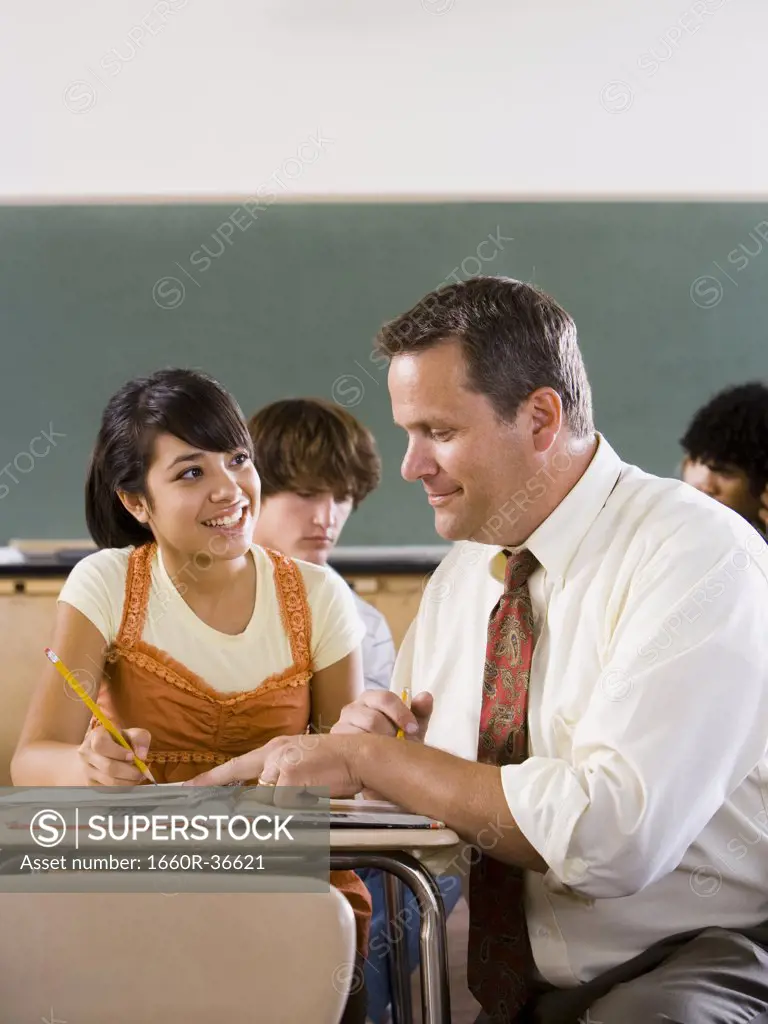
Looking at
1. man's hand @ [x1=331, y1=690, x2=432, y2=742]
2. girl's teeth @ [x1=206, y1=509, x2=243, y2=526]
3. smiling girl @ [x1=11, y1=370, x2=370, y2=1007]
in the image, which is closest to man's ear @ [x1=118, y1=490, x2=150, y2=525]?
smiling girl @ [x1=11, y1=370, x2=370, y2=1007]

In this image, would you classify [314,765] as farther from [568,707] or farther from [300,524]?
[300,524]

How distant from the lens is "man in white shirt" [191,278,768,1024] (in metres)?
1.25

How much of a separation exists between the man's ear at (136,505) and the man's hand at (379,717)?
0.61m

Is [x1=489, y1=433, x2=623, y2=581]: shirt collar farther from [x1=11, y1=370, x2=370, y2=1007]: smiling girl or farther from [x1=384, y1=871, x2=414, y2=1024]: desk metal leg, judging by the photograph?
[x1=384, y1=871, x2=414, y2=1024]: desk metal leg

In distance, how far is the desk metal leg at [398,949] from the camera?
1.97m

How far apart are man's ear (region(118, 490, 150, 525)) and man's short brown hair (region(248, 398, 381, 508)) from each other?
0.59 metres

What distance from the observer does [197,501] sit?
1864 millimetres

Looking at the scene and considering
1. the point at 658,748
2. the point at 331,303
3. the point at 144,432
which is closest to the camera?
the point at 658,748

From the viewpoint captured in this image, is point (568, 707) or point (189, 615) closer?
point (568, 707)

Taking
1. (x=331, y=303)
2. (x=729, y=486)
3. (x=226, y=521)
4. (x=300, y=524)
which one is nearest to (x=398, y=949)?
(x=226, y=521)

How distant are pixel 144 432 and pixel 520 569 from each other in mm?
718

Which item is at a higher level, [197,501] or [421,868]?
[197,501]

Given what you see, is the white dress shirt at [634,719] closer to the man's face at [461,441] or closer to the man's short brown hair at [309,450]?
the man's face at [461,441]

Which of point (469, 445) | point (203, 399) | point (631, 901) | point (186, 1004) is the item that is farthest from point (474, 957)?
point (203, 399)
